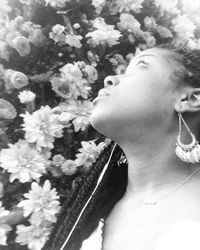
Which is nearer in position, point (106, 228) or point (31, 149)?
point (31, 149)

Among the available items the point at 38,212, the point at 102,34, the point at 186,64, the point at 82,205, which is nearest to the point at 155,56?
the point at 186,64

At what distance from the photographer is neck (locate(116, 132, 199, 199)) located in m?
1.85

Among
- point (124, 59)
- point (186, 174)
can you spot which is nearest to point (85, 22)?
point (124, 59)

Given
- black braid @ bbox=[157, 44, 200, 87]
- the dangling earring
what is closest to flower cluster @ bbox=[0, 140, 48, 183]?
the dangling earring

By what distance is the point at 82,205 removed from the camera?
201 cm

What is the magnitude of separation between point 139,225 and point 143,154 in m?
0.31

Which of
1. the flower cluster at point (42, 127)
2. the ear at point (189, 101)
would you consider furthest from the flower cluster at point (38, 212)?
the ear at point (189, 101)

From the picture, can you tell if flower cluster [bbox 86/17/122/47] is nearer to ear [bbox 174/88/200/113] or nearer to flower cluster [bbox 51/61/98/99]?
flower cluster [bbox 51/61/98/99]

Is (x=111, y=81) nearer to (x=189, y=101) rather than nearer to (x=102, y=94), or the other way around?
(x=102, y=94)

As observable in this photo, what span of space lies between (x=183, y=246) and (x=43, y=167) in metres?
0.58

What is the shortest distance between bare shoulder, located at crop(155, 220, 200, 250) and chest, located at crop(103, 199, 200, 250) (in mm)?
27

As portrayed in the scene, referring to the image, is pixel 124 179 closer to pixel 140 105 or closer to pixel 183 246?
pixel 140 105

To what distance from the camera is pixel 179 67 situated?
77.6 inches

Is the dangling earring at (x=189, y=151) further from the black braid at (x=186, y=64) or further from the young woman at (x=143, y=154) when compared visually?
the black braid at (x=186, y=64)
